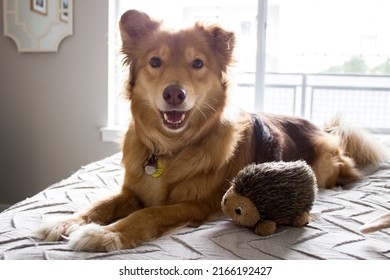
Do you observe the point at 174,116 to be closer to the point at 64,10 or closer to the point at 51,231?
the point at 51,231

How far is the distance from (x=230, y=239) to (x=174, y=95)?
44 centimetres

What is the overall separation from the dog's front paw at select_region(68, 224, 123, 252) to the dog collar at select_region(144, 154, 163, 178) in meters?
0.34

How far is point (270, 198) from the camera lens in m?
0.87

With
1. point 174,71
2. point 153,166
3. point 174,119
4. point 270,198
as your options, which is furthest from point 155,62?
point 270,198

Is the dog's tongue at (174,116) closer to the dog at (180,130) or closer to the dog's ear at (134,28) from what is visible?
the dog at (180,130)

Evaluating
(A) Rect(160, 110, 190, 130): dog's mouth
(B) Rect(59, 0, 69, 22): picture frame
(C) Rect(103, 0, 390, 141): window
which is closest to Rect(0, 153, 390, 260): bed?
(A) Rect(160, 110, 190, 130): dog's mouth


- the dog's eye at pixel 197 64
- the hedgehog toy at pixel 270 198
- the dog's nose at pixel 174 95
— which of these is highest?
the dog's eye at pixel 197 64

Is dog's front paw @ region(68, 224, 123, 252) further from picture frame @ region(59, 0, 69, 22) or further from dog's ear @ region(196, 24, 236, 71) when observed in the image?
picture frame @ region(59, 0, 69, 22)

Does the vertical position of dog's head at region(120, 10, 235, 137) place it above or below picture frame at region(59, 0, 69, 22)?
below

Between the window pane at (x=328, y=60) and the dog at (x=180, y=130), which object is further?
the window pane at (x=328, y=60)

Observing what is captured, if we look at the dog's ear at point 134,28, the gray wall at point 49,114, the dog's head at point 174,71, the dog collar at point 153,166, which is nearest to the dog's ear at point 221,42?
the dog's head at point 174,71

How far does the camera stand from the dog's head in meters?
1.09

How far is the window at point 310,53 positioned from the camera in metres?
2.03
